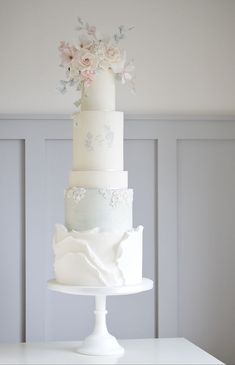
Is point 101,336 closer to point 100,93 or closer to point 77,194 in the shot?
point 77,194

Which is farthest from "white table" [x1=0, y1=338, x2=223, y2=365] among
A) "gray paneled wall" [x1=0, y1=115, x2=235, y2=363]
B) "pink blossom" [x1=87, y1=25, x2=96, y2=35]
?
"pink blossom" [x1=87, y1=25, x2=96, y2=35]

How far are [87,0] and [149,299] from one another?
136 centimetres

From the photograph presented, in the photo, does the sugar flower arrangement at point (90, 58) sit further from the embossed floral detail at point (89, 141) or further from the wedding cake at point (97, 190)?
the embossed floral detail at point (89, 141)

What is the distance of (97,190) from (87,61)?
1.44ft

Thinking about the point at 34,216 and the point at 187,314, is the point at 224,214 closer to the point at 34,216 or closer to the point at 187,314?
the point at 187,314

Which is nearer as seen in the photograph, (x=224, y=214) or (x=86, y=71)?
(x=86, y=71)

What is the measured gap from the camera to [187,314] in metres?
3.63

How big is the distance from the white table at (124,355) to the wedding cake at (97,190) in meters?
0.26

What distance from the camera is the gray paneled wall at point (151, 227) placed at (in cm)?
352

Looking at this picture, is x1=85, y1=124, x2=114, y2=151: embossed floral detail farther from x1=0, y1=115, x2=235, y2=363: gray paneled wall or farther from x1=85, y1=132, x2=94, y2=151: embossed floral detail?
x1=0, y1=115, x2=235, y2=363: gray paneled wall

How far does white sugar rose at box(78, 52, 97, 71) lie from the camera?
8.87 ft

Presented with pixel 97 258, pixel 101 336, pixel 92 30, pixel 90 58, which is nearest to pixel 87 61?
pixel 90 58

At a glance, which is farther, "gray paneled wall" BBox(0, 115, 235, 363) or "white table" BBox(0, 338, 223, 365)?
"gray paneled wall" BBox(0, 115, 235, 363)

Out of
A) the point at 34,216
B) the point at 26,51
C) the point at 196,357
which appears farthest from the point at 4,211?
the point at 196,357
